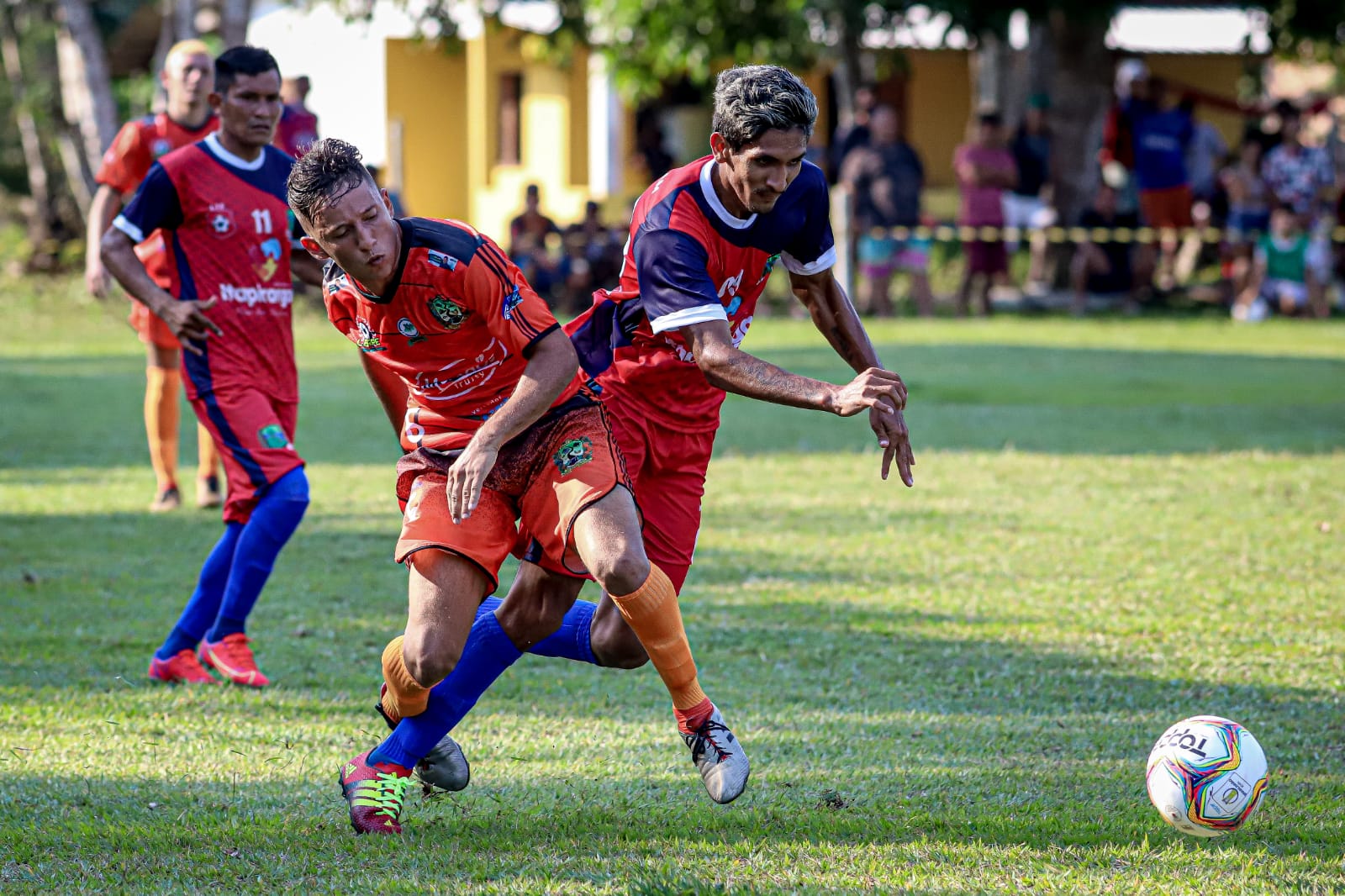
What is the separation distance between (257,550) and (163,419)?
3650 millimetres

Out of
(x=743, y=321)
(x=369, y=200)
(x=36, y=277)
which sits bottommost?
(x=36, y=277)

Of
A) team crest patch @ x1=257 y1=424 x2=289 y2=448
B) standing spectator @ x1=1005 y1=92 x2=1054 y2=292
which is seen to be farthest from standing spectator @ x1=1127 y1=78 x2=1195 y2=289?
team crest patch @ x1=257 y1=424 x2=289 y2=448

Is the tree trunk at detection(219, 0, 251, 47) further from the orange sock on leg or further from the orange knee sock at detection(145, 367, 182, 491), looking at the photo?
the orange sock on leg

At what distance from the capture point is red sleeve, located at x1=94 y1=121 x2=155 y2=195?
8219 mm

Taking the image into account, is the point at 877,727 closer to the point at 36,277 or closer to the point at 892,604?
the point at 892,604

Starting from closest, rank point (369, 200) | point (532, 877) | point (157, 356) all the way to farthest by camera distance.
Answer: point (532, 877), point (369, 200), point (157, 356)

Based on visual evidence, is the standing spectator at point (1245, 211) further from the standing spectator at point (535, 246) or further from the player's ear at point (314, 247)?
the player's ear at point (314, 247)

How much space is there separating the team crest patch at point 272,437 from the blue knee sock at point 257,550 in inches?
4.6

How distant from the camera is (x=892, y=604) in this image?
7094 mm

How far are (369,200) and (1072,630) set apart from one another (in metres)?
3.59

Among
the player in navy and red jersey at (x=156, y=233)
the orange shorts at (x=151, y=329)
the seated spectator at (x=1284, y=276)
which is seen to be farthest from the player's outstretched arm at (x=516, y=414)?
the seated spectator at (x=1284, y=276)

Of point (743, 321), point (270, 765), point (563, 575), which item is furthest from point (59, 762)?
point (743, 321)

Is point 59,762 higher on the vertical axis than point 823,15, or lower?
Result: lower

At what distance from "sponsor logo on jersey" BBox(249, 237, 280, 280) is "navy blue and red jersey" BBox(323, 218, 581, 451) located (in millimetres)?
1784
